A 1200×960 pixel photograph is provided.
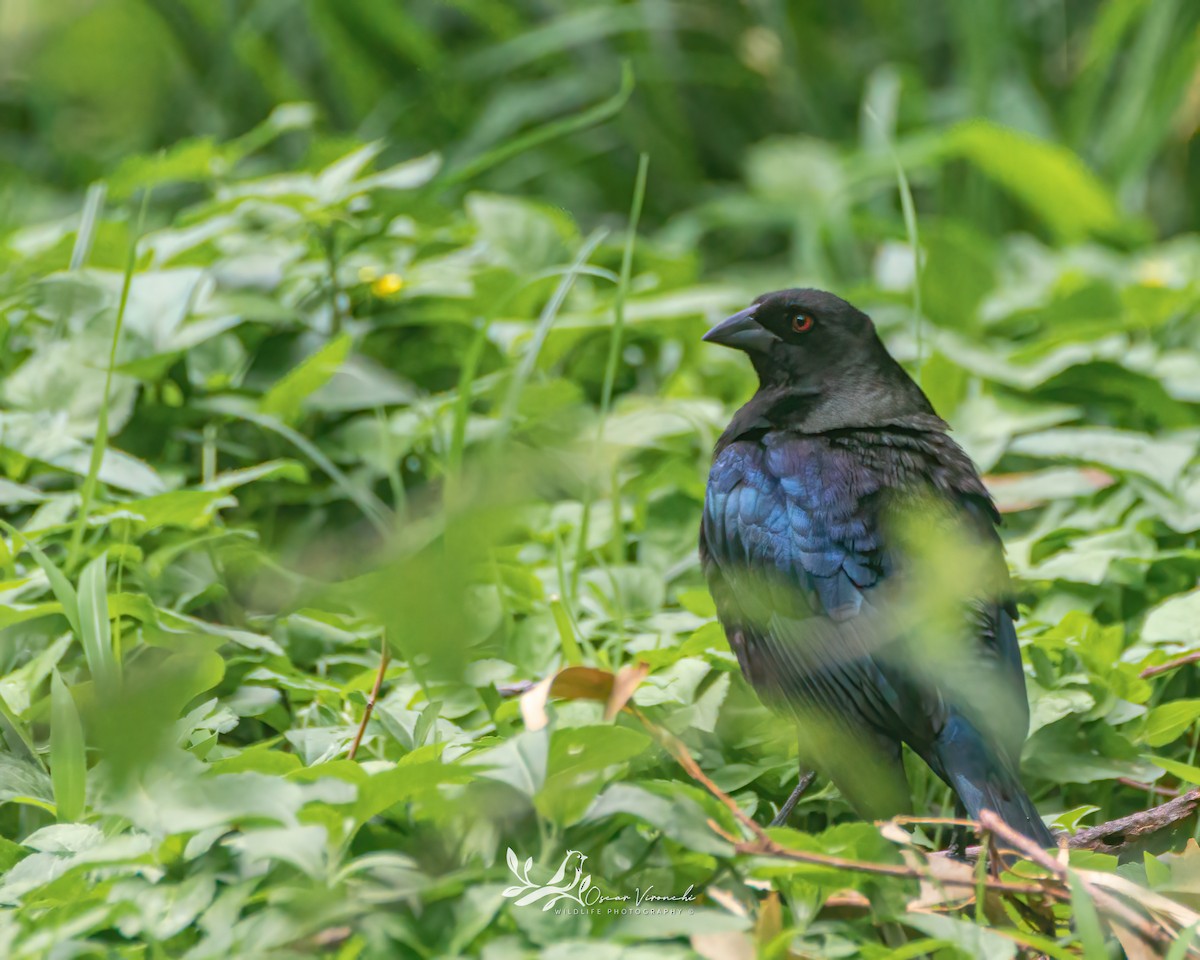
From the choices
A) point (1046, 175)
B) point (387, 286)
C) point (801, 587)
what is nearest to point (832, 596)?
point (801, 587)

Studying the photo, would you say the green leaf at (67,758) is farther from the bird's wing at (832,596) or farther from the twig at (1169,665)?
the twig at (1169,665)

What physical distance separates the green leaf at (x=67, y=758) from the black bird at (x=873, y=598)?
0.92m

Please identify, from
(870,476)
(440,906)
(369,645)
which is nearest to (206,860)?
(440,906)

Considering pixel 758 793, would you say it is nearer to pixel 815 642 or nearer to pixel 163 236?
pixel 815 642

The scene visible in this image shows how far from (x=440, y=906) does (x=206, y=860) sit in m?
0.27

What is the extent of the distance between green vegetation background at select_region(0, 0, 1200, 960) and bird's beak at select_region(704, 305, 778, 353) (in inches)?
8.5

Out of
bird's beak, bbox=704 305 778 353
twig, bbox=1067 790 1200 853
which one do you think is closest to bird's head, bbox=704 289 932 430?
bird's beak, bbox=704 305 778 353

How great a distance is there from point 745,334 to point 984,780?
103 cm

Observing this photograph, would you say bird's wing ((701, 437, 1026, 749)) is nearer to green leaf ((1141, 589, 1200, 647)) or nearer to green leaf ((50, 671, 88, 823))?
green leaf ((1141, 589, 1200, 647))

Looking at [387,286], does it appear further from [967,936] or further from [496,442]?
[967,936]

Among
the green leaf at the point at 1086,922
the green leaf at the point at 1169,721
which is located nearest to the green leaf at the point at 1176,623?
the green leaf at the point at 1169,721

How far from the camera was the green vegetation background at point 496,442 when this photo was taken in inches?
51.7

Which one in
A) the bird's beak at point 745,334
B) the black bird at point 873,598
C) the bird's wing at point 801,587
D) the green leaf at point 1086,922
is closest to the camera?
the green leaf at point 1086,922

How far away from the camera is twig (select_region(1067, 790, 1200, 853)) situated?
1696 mm
